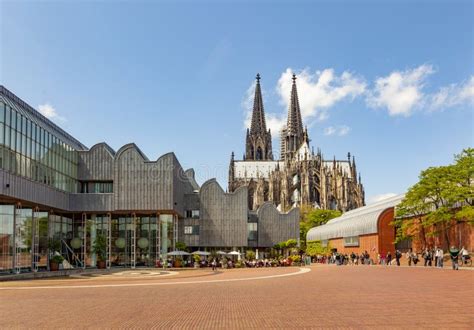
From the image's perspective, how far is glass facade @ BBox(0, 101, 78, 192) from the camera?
40.0 metres

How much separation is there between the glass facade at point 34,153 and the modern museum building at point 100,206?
0.09 m

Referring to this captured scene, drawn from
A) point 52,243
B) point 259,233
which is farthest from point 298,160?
point 52,243

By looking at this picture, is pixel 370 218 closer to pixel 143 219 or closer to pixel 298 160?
pixel 143 219

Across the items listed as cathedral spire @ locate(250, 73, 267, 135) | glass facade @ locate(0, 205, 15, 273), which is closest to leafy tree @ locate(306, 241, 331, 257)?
glass facade @ locate(0, 205, 15, 273)

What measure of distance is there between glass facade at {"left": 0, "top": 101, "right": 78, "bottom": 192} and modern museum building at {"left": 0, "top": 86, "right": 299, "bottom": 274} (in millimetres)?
85

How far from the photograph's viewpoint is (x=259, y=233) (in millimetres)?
78250

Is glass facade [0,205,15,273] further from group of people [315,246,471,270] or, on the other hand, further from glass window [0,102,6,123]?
group of people [315,246,471,270]

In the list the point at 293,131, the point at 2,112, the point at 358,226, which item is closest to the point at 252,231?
the point at 358,226

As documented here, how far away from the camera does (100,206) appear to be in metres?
58.8

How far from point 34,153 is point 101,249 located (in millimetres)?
15237

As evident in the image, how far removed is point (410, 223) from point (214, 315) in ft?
142

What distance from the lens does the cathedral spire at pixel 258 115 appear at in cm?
18638

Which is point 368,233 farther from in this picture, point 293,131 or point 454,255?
point 293,131

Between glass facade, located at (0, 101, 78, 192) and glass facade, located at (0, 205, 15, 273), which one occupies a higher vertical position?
glass facade, located at (0, 101, 78, 192)
